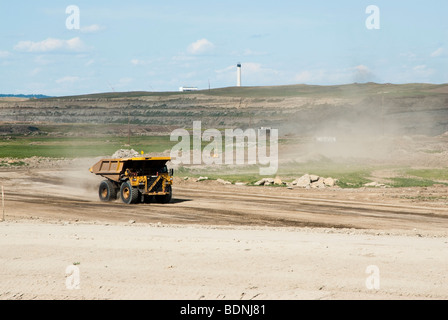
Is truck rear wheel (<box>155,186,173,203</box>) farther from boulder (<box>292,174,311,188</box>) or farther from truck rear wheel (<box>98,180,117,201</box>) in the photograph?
boulder (<box>292,174,311,188</box>)

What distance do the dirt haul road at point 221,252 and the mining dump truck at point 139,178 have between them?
0.74 meters

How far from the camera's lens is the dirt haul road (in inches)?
492

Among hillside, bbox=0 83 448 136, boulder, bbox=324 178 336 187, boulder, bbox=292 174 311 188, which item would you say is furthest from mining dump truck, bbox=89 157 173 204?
hillside, bbox=0 83 448 136

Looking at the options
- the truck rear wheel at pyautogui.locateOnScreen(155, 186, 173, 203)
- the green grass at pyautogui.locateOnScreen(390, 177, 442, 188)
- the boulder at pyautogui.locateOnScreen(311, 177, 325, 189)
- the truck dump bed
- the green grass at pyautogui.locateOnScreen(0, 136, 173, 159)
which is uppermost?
the truck dump bed

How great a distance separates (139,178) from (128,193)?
1004 mm

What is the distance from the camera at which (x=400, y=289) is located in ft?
41.1

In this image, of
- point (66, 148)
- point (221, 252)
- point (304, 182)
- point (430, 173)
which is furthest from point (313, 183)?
point (66, 148)

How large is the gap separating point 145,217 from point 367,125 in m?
88.9

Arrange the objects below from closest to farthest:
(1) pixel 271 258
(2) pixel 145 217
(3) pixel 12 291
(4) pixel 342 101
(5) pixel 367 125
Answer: (3) pixel 12 291, (1) pixel 271 258, (2) pixel 145 217, (5) pixel 367 125, (4) pixel 342 101

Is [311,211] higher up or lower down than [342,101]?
lower down

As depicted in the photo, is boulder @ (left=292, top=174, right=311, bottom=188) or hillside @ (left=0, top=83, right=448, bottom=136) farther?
hillside @ (left=0, top=83, right=448, bottom=136)

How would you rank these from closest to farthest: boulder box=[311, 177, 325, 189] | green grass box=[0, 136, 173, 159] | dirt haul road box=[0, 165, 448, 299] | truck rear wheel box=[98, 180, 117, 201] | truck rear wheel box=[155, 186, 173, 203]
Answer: dirt haul road box=[0, 165, 448, 299]
truck rear wheel box=[155, 186, 173, 203]
truck rear wheel box=[98, 180, 117, 201]
boulder box=[311, 177, 325, 189]
green grass box=[0, 136, 173, 159]

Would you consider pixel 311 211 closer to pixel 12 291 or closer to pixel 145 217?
pixel 145 217
